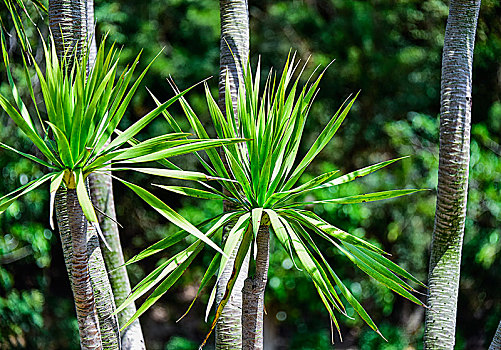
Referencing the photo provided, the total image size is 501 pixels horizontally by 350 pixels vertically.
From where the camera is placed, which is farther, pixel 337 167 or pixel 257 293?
pixel 337 167

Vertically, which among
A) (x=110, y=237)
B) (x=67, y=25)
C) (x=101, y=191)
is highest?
(x=67, y=25)

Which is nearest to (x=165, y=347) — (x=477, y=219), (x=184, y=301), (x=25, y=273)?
(x=184, y=301)

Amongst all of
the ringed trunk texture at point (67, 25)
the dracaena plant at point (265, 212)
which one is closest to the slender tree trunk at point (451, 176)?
the dracaena plant at point (265, 212)

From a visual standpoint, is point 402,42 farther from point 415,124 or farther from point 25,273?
point 25,273

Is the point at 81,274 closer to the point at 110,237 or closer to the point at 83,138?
the point at 83,138

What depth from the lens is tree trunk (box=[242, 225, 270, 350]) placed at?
76.1 inches

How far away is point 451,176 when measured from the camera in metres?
2.21

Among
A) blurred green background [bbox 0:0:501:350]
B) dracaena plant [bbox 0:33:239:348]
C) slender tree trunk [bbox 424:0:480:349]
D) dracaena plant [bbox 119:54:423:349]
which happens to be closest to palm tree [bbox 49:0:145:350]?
dracaena plant [bbox 0:33:239:348]

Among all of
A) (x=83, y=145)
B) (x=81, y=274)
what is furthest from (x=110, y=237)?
(x=83, y=145)

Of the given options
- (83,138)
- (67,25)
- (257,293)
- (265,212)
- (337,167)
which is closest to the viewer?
(83,138)

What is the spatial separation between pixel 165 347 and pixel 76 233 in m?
4.07

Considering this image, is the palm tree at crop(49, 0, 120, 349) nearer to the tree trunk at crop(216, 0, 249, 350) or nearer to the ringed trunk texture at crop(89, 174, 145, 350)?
the ringed trunk texture at crop(89, 174, 145, 350)

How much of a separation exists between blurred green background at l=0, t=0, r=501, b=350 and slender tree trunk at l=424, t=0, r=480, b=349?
2.48m

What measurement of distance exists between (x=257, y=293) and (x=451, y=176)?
3.14ft
